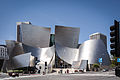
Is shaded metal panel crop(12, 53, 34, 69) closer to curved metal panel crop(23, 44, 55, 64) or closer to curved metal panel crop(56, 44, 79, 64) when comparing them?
curved metal panel crop(23, 44, 55, 64)

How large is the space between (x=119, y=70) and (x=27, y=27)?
252 ft

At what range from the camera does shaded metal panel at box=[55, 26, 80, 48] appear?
81000 millimetres

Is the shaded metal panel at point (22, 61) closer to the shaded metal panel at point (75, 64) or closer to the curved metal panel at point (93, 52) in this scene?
Answer: the shaded metal panel at point (75, 64)

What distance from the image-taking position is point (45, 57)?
242 ft

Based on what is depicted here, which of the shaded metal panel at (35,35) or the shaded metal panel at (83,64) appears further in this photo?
the shaded metal panel at (35,35)

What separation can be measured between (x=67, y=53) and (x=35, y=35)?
21574 mm

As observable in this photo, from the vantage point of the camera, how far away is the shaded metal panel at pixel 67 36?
81000 millimetres

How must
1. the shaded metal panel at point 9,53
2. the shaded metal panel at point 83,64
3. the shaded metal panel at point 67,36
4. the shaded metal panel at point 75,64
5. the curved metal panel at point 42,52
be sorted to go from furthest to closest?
the shaded metal panel at point 67,36, the curved metal panel at point 42,52, the shaded metal panel at point 75,64, the shaded metal panel at point 83,64, the shaded metal panel at point 9,53

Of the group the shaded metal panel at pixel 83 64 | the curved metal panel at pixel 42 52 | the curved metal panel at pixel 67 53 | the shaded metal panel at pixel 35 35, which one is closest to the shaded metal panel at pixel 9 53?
the curved metal panel at pixel 42 52

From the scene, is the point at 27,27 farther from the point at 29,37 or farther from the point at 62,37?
the point at 62,37

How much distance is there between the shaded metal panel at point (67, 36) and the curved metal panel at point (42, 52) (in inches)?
316

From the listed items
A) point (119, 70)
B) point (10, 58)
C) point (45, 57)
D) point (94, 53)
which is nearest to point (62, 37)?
point (45, 57)

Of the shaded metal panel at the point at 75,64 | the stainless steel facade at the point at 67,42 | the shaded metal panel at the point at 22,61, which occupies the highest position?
the stainless steel facade at the point at 67,42

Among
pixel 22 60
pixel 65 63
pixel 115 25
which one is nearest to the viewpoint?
pixel 115 25
